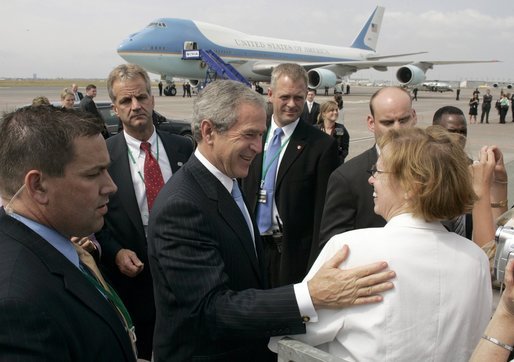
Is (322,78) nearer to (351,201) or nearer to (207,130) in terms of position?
(351,201)

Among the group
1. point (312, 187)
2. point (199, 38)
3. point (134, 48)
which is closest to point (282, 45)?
point (199, 38)

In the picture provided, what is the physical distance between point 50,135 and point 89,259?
2.11ft

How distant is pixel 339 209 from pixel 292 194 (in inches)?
30.2

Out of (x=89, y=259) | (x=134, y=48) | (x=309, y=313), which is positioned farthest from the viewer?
(x=134, y=48)

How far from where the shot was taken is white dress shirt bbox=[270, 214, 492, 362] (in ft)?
4.36

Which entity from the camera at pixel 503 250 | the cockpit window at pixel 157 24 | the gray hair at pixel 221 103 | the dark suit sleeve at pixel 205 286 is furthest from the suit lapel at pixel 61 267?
the cockpit window at pixel 157 24

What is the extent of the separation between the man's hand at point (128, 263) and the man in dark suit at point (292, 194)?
997 mm

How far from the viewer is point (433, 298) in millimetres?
1352

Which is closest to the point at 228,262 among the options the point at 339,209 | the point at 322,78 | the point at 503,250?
the point at 503,250

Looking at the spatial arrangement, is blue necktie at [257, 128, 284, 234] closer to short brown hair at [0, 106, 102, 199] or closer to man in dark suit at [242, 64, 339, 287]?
man in dark suit at [242, 64, 339, 287]

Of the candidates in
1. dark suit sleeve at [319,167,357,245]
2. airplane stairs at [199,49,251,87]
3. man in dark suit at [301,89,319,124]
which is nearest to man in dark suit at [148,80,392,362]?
dark suit sleeve at [319,167,357,245]

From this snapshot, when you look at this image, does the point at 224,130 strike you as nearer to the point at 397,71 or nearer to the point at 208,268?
the point at 208,268

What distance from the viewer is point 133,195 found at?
301 cm

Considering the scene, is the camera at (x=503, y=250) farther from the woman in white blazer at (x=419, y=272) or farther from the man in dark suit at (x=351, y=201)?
the man in dark suit at (x=351, y=201)
